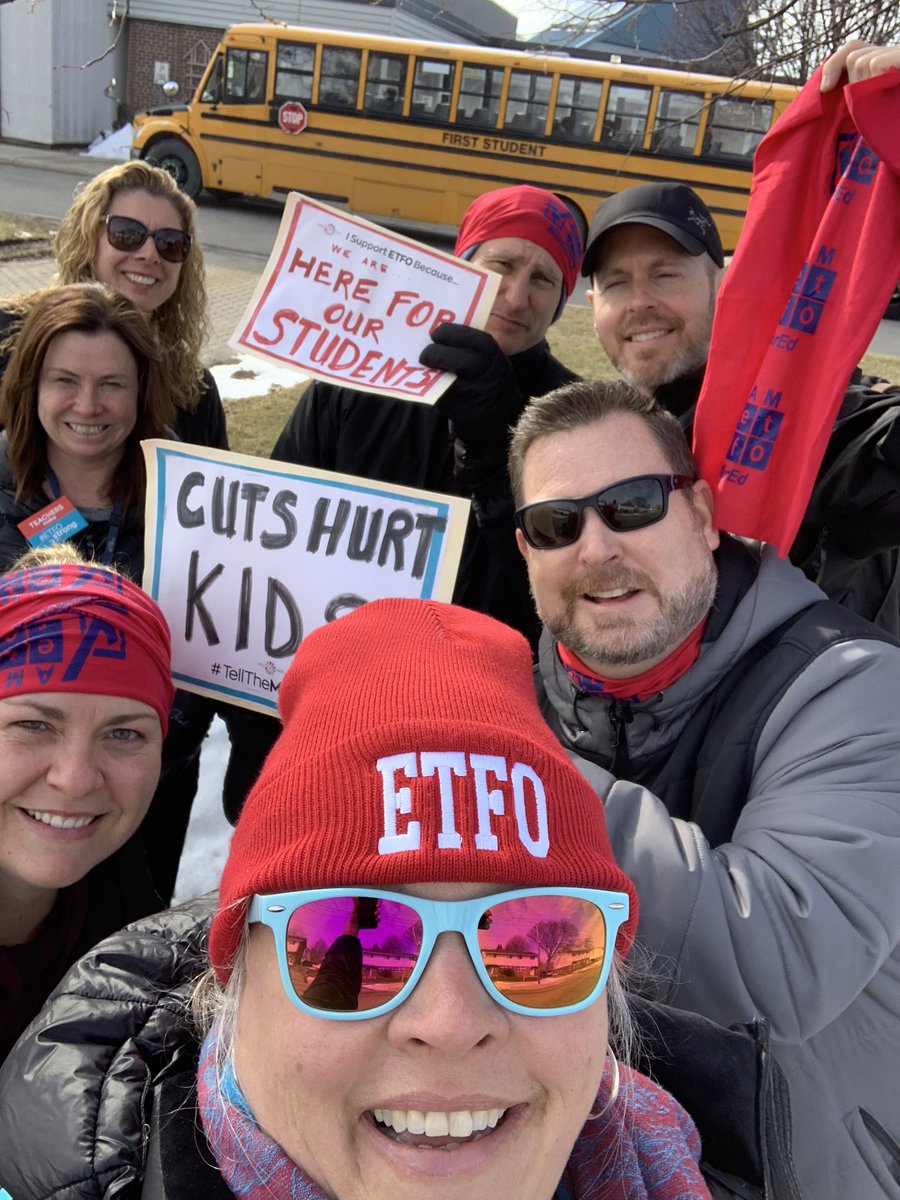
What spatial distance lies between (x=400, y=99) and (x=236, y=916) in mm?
15878

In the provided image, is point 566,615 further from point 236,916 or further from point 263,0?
point 263,0

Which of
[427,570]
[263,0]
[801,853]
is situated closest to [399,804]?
[801,853]

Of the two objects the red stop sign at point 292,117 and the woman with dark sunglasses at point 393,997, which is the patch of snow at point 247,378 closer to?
the woman with dark sunglasses at point 393,997

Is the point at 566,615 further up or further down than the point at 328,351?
further down

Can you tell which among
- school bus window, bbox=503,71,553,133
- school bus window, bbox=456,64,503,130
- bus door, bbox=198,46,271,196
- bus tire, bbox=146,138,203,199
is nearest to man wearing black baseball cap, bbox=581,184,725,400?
school bus window, bbox=503,71,553,133

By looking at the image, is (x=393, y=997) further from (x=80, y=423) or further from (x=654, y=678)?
(x=80, y=423)

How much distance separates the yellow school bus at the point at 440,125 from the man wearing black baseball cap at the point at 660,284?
39.5 feet

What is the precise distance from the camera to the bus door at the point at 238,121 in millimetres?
15008

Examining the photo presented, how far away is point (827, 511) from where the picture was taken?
6.77 feet

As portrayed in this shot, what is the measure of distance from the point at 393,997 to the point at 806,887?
0.68 meters

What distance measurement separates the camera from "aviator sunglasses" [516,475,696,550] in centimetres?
175

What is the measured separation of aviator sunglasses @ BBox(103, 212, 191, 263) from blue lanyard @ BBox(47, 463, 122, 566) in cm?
135

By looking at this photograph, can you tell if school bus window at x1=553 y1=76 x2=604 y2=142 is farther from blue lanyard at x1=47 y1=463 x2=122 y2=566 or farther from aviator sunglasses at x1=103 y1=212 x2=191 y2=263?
blue lanyard at x1=47 y1=463 x2=122 y2=566

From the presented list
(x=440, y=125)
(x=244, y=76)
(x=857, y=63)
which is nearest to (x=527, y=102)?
(x=440, y=125)
